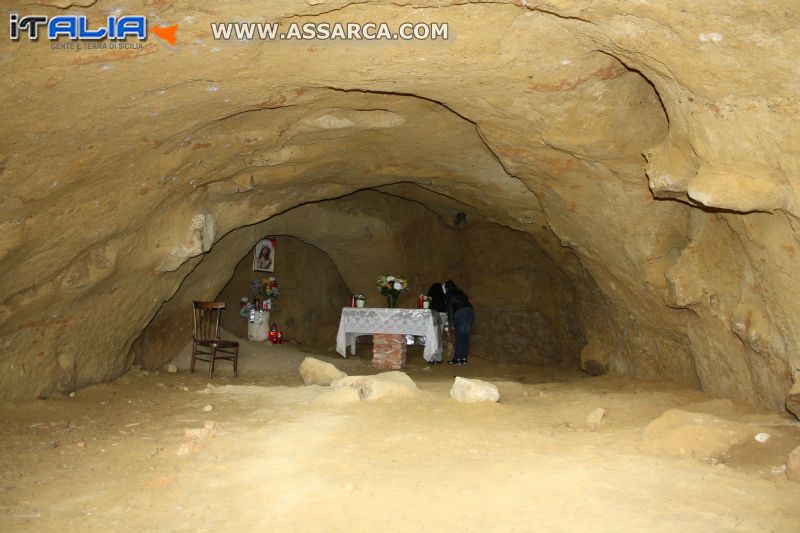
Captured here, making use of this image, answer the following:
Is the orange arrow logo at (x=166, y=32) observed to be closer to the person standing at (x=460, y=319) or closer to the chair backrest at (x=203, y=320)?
the chair backrest at (x=203, y=320)

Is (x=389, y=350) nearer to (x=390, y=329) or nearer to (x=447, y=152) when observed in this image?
(x=390, y=329)

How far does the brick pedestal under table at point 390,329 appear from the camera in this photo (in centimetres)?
970

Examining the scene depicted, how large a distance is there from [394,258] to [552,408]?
7.39 m

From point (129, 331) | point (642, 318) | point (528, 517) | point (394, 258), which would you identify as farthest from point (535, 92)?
point (394, 258)

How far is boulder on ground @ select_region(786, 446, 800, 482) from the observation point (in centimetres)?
334

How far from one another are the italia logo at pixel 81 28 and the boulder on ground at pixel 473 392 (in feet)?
11.7

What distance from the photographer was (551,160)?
662 cm

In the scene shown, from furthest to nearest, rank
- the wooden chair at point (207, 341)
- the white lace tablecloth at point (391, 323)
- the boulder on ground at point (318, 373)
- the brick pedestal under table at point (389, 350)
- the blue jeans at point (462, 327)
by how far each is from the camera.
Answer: the blue jeans at point (462, 327) → the brick pedestal under table at point (389, 350) → the white lace tablecloth at point (391, 323) → the wooden chair at point (207, 341) → the boulder on ground at point (318, 373)

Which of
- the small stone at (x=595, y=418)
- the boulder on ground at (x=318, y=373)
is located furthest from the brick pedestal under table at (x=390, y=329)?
the small stone at (x=595, y=418)

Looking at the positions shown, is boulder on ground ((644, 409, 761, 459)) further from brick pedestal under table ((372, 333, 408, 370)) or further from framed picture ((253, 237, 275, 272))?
framed picture ((253, 237, 275, 272))

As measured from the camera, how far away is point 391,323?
979cm

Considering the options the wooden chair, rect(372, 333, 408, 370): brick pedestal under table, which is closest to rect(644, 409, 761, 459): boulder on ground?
the wooden chair

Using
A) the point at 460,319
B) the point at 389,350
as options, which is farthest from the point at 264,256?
the point at 460,319

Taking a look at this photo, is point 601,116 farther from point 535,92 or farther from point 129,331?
point 129,331
